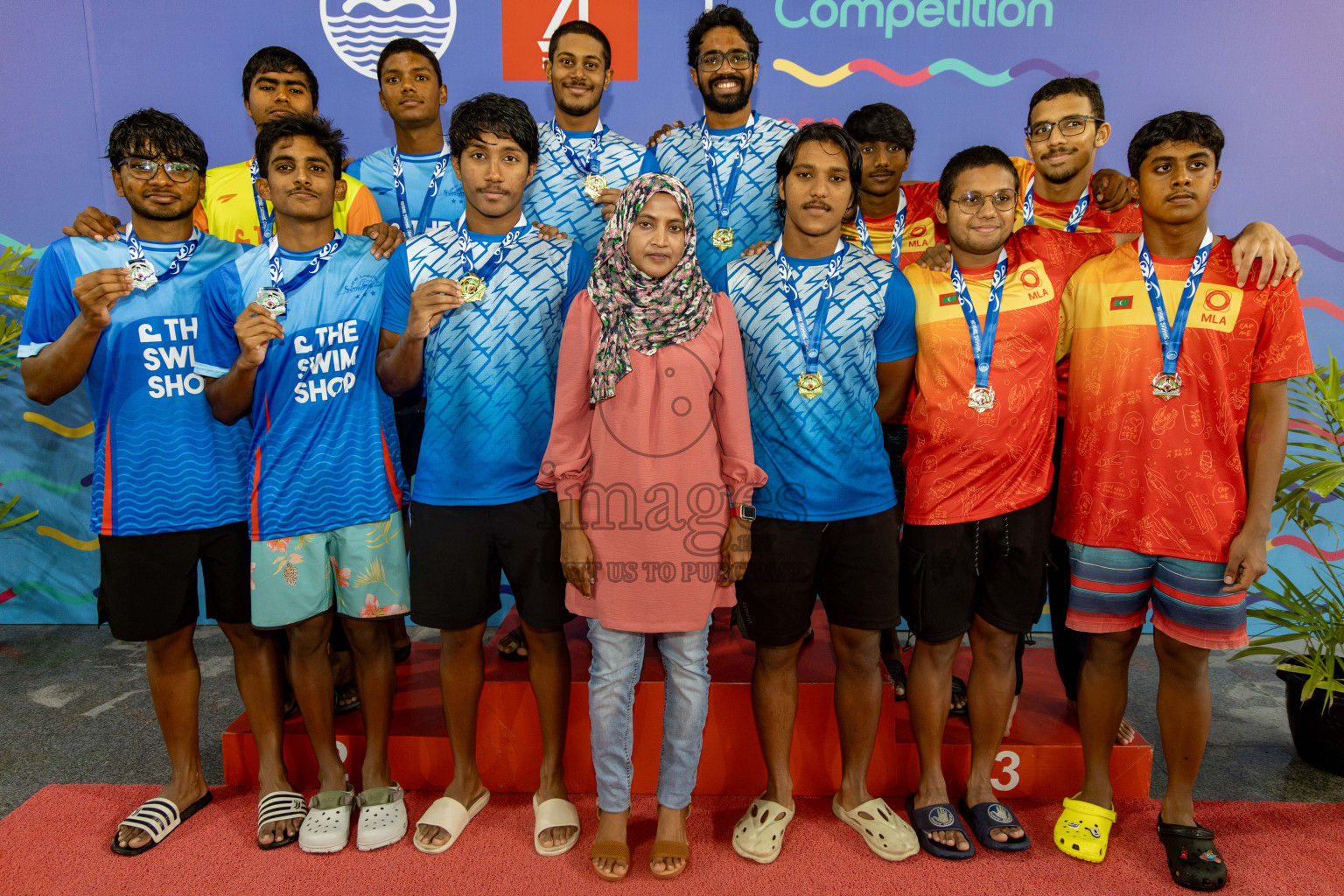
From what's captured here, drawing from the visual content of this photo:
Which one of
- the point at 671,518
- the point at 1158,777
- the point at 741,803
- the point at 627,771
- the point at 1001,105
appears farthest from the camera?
the point at 1001,105

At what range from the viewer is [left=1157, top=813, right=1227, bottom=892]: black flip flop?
214cm

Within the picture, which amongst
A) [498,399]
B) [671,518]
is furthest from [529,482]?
[671,518]

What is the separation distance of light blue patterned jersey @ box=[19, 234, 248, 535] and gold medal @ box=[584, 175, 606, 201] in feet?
3.87

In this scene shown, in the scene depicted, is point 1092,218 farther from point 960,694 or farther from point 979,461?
point 960,694

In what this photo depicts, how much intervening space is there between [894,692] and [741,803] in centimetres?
67

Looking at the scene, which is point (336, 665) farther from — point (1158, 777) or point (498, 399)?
point (1158, 777)

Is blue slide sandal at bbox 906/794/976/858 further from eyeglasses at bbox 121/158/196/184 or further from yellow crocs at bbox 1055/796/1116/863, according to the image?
eyeglasses at bbox 121/158/196/184

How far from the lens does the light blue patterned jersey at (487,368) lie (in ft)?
7.27

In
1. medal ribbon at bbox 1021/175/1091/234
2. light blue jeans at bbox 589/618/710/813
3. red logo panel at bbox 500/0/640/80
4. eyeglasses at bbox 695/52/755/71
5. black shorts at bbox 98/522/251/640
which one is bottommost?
light blue jeans at bbox 589/618/710/813

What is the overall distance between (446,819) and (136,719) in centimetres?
174

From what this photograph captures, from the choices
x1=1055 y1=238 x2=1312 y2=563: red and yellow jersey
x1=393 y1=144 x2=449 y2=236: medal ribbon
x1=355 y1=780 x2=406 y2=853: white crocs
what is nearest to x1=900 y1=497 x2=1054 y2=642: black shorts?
x1=1055 y1=238 x2=1312 y2=563: red and yellow jersey

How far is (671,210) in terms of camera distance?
2.07m

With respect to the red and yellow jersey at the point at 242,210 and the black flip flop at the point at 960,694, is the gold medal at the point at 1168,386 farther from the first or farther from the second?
the red and yellow jersey at the point at 242,210

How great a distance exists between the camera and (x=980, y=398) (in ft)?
7.27
